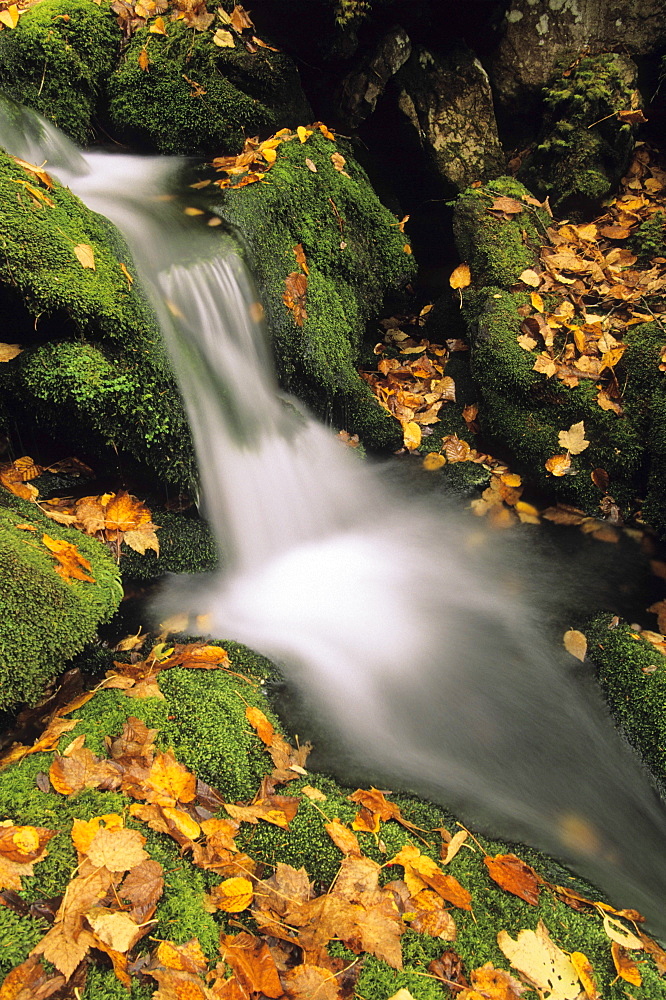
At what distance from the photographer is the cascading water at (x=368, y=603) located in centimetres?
288

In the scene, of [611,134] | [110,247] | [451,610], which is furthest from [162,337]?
[611,134]

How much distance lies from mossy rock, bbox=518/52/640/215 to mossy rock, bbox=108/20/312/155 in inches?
97.3

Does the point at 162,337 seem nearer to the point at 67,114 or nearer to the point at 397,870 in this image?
the point at 67,114

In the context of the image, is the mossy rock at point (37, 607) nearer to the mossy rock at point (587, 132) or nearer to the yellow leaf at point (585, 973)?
the yellow leaf at point (585, 973)

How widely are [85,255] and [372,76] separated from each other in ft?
10.9

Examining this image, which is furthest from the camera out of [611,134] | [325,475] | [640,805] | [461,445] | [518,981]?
[611,134]

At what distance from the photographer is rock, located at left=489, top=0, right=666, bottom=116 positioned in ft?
18.2

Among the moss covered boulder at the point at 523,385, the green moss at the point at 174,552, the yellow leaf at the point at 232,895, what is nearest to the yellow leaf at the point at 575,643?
the moss covered boulder at the point at 523,385

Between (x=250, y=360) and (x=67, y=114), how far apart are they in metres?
2.61

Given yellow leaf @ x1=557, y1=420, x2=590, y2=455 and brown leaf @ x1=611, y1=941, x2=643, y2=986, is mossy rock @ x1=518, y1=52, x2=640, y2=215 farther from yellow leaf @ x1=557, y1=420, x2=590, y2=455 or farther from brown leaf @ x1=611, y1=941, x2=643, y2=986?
brown leaf @ x1=611, y1=941, x2=643, y2=986

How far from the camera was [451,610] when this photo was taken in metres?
3.93

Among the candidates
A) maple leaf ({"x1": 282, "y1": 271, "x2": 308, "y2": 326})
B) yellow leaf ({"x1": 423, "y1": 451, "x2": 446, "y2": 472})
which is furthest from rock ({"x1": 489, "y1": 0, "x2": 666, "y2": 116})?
yellow leaf ({"x1": 423, "y1": 451, "x2": 446, "y2": 472})

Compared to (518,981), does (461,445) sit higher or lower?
higher

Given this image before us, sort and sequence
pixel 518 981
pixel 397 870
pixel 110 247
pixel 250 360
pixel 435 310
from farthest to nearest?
pixel 435 310, pixel 250 360, pixel 110 247, pixel 397 870, pixel 518 981
